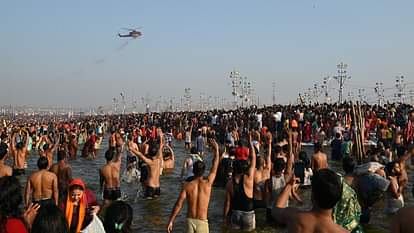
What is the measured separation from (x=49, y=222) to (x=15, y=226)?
624mm

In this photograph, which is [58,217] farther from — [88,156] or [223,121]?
[223,121]

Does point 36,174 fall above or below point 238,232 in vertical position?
above

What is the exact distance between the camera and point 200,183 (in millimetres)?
6980

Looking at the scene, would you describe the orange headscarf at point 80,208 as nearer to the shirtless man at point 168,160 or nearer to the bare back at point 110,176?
the bare back at point 110,176

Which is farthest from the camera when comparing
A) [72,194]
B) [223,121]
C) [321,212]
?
[223,121]

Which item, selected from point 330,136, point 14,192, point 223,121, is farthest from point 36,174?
point 223,121

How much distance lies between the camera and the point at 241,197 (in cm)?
818

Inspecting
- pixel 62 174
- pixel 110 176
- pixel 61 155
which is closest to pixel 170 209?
pixel 110 176

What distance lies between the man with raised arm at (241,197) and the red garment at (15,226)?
4.34 meters

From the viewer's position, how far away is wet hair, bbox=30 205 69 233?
3766 mm

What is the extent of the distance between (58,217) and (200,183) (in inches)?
131

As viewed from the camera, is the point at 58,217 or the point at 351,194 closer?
the point at 58,217

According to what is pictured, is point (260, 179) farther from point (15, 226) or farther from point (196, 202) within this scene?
point (15, 226)

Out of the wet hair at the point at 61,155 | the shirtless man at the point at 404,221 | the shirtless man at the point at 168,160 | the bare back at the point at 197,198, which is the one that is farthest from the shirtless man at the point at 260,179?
the shirtless man at the point at 168,160
